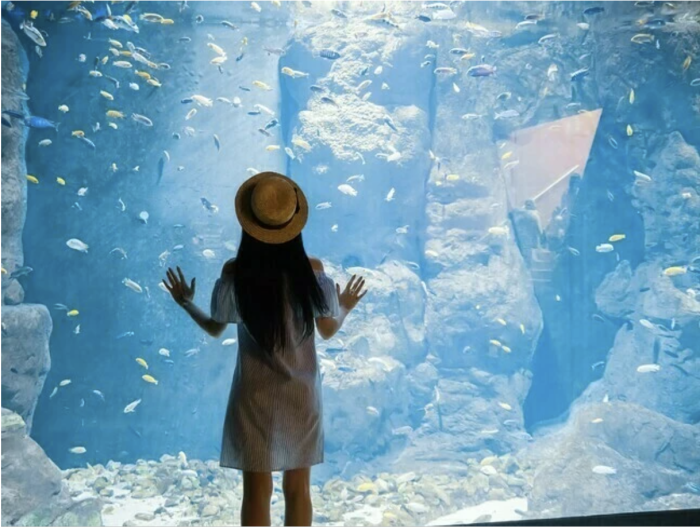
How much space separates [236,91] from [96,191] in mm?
2915

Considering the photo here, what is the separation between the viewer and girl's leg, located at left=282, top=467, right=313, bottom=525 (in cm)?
229

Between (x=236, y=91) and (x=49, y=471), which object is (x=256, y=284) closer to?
(x=49, y=471)

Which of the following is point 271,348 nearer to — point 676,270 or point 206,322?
point 206,322

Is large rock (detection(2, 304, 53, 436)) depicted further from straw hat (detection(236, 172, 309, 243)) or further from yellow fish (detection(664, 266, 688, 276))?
yellow fish (detection(664, 266, 688, 276))

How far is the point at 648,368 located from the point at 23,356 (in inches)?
347

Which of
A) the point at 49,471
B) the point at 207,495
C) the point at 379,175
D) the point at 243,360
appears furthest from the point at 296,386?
the point at 379,175

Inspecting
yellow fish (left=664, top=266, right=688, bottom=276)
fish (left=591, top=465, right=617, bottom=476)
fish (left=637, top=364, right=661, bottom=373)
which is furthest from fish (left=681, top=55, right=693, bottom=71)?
fish (left=591, top=465, right=617, bottom=476)

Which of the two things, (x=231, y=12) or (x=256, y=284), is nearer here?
(x=256, y=284)

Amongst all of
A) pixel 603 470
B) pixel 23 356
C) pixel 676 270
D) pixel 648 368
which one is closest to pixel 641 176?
pixel 676 270

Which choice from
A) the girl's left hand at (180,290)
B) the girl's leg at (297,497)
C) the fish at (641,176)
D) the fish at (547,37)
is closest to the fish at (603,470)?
the fish at (641,176)

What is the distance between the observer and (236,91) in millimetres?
10992

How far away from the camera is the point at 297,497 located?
2.30 m

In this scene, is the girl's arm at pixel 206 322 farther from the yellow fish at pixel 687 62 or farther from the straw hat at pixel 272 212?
the yellow fish at pixel 687 62

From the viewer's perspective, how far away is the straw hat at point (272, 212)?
7.48 feet
